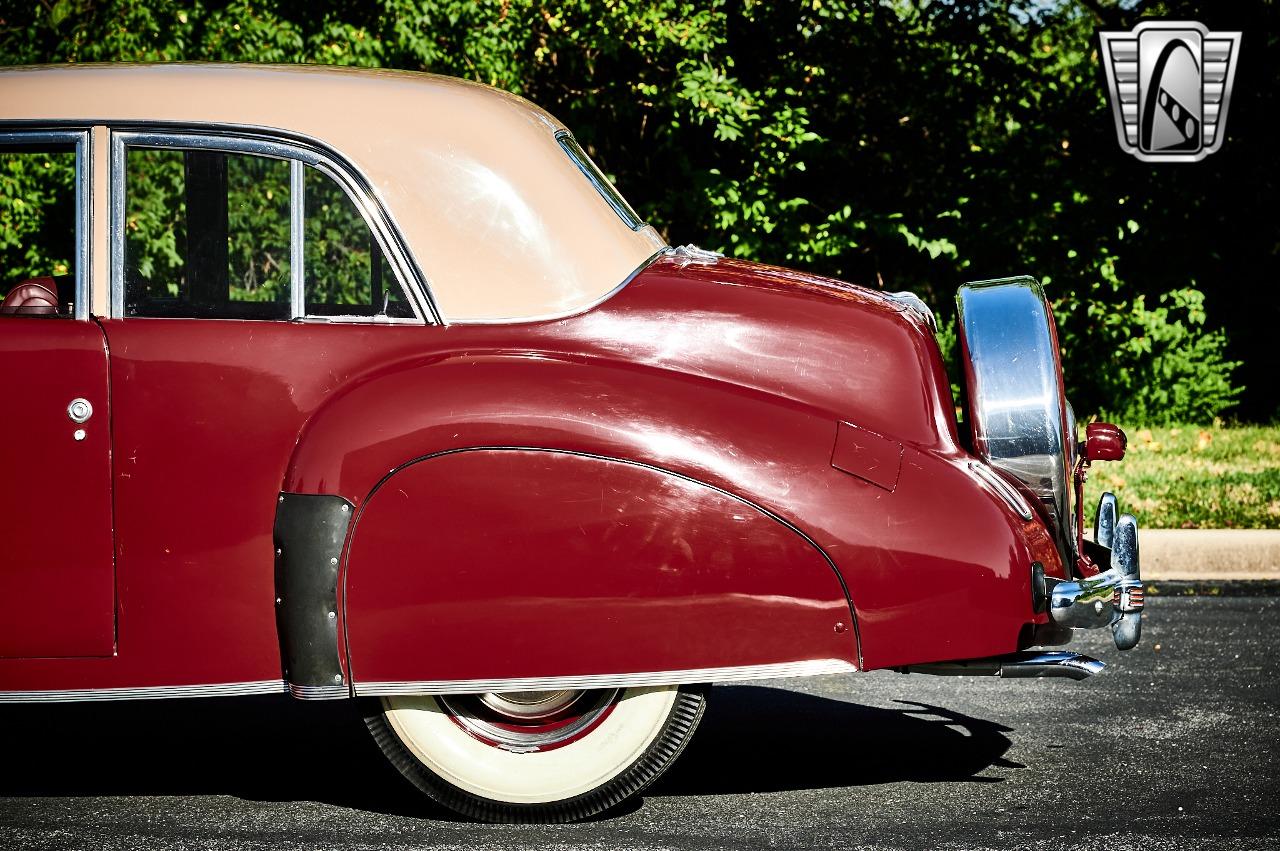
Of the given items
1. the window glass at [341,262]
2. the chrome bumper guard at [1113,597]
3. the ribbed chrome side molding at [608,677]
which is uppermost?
the window glass at [341,262]

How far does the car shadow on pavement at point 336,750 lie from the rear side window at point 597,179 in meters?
1.57

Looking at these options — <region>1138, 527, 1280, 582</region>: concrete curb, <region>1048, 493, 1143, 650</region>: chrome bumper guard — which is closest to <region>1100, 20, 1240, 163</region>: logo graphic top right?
<region>1138, 527, 1280, 582</region>: concrete curb

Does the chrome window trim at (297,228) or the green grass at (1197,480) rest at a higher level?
the chrome window trim at (297,228)

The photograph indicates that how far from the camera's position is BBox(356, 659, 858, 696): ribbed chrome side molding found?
142 inches

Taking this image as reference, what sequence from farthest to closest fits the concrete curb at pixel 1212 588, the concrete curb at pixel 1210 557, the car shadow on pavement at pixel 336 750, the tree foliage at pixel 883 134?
the tree foliage at pixel 883 134 → the concrete curb at pixel 1210 557 → the concrete curb at pixel 1212 588 → the car shadow on pavement at pixel 336 750

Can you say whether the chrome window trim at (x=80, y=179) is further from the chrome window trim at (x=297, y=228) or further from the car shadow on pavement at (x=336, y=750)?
the car shadow on pavement at (x=336, y=750)

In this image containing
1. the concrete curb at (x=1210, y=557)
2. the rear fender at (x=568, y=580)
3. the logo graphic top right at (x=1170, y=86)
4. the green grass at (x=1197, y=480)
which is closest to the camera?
the rear fender at (x=568, y=580)

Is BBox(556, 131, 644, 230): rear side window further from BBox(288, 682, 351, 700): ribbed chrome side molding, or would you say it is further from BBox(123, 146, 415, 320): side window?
BBox(288, 682, 351, 700): ribbed chrome side molding

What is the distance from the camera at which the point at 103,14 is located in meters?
10.2

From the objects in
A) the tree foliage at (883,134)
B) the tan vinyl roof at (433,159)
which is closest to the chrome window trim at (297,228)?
the tan vinyl roof at (433,159)

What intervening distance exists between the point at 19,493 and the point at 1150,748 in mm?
3217

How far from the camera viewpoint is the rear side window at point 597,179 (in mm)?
4078

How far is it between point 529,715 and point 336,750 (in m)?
0.97

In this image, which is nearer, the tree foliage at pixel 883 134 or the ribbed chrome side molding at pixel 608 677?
the ribbed chrome side molding at pixel 608 677
